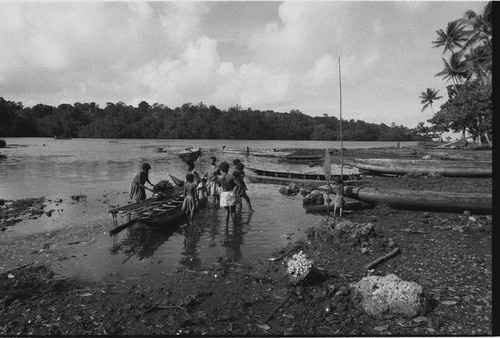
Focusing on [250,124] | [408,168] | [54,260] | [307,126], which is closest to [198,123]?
[250,124]

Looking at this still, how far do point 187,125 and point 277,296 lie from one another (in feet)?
428

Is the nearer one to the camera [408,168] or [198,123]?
[408,168]

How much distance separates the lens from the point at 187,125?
433 feet

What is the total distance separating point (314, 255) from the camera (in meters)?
8.35

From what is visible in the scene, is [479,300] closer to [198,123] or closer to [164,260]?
[164,260]

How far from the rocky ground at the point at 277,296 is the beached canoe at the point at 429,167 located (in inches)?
387

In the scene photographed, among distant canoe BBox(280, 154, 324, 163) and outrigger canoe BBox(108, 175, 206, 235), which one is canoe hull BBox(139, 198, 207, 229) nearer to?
outrigger canoe BBox(108, 175, 206, 235)

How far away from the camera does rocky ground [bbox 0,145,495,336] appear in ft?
16.9

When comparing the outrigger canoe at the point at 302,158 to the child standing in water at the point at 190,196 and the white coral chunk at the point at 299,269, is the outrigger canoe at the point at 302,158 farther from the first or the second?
the white coral chunk at the point at 299,269

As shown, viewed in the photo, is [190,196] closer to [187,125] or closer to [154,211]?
[154,211]

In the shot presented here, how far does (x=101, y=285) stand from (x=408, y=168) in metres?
19.2

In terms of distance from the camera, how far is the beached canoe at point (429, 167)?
56.6 ft

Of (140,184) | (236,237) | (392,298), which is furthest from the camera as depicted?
(140,184)

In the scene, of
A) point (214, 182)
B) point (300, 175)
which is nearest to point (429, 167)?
point (300, 175)
